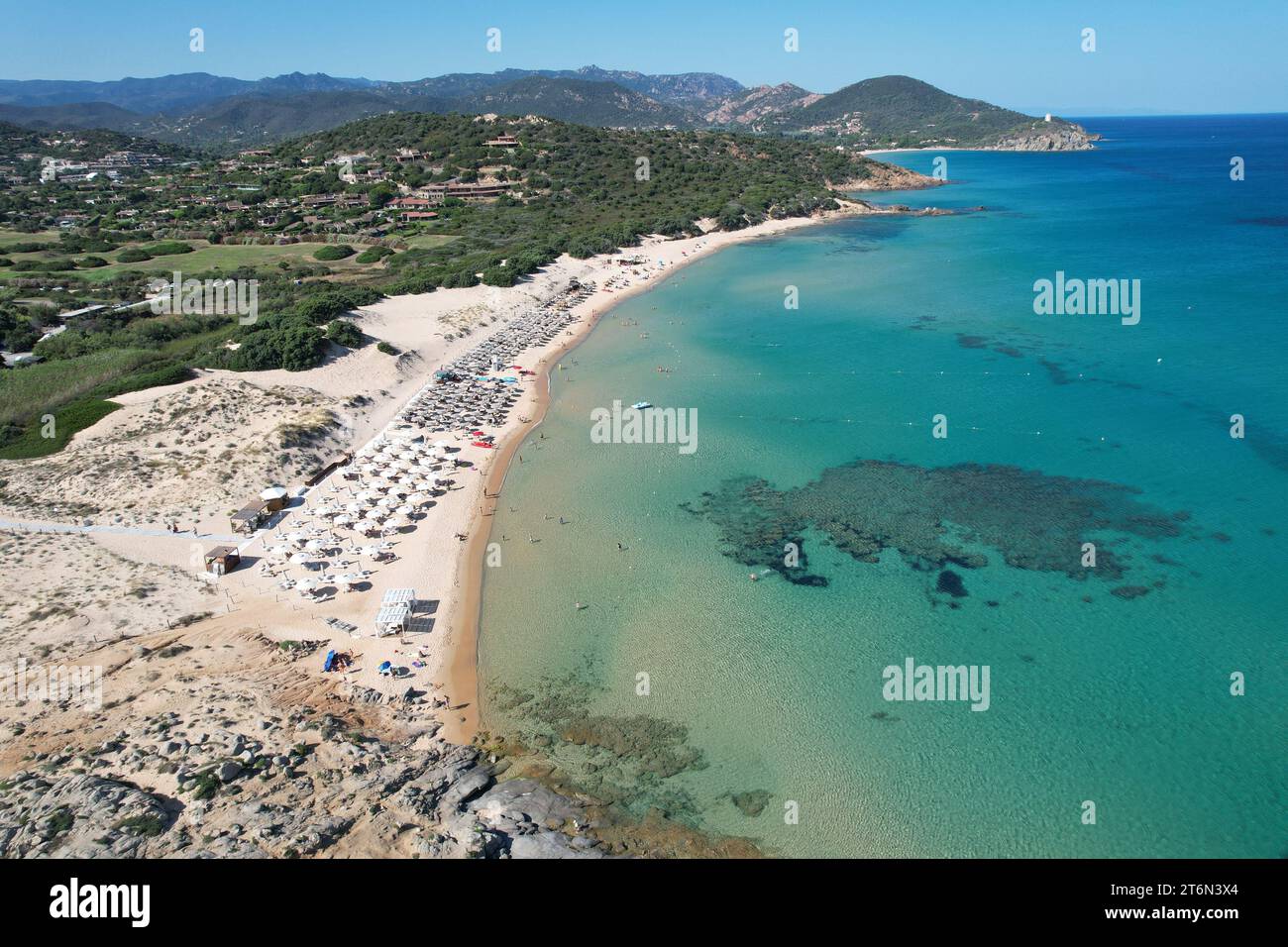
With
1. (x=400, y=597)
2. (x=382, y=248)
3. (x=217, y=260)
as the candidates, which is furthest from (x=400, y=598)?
(x=217, y=260)

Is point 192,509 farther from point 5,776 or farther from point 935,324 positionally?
point 935,324

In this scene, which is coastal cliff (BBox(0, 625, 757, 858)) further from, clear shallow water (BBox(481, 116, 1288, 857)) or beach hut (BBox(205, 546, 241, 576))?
beach hut (BBox(205, 546, 241, 576))

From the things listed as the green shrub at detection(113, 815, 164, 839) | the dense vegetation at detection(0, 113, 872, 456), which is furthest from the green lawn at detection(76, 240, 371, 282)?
the green shrub at detection(113, 815, 164, 839)

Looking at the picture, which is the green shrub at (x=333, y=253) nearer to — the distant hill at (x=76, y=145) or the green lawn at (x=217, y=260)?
the green lawn at (x=217, y=260)

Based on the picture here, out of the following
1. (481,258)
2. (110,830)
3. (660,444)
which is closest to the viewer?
(110,830)

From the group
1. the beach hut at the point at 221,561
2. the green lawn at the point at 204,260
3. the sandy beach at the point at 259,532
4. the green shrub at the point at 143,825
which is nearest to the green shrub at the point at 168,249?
the green lawn at the point at 204,260

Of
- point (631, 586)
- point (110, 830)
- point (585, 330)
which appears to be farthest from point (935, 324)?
point (110, 830)

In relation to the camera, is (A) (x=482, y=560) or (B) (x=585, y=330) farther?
(B) (x=585, y=330)
